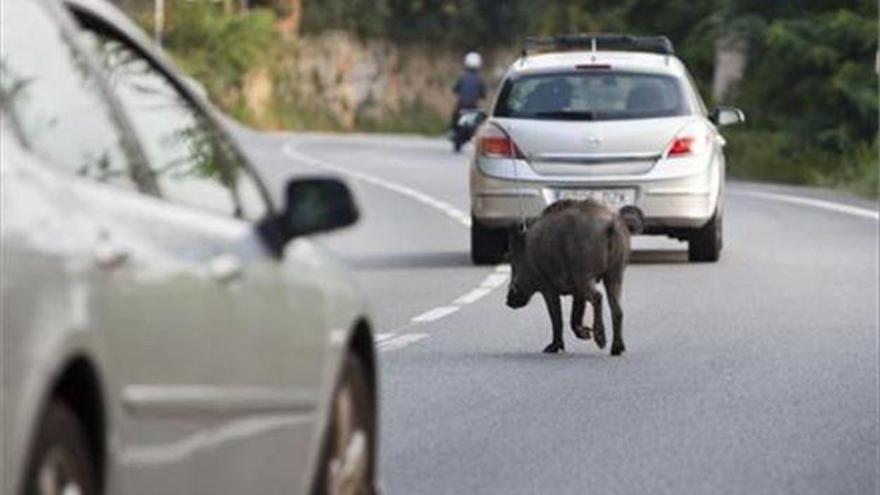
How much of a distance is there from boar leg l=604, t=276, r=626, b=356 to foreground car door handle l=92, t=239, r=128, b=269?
410 inches

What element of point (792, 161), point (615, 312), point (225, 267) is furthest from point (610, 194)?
point (792, 161)

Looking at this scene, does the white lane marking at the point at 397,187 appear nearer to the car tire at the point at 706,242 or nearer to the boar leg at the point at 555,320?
the car tire at the point at 706,242

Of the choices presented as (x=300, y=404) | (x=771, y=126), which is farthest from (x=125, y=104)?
(x=771, y=126)

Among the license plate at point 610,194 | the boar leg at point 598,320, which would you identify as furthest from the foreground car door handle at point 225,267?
the license plate at point 610,194

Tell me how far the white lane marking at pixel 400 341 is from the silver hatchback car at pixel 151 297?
8.90 metres

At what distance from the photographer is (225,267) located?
23.7 feet

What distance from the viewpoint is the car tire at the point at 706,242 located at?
25.1 meters

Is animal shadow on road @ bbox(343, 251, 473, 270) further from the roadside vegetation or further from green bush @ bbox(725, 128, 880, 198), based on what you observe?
green bush @ bbox(725, 128, 880, 198)

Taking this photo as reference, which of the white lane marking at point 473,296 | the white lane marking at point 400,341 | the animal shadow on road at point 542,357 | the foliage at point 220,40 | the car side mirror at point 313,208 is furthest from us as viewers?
the foliage at point 220,40

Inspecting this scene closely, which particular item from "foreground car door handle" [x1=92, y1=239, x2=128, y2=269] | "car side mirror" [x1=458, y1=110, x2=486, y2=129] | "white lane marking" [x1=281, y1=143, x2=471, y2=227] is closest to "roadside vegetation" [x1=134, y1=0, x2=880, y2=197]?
"white lane marking" [x1=281, y1=143, x2=471, y2=227]

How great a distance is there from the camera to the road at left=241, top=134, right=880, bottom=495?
1177 cm

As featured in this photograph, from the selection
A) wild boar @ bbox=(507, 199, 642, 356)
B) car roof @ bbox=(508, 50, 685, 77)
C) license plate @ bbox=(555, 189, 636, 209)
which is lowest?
license plate @ bbox=(555, 189, 636, 209)

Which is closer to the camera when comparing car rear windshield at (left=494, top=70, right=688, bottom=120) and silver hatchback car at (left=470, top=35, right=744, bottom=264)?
silver hatchback car at (left=470, top=35, right=744, bottom=264)

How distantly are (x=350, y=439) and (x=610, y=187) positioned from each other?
1638cm
